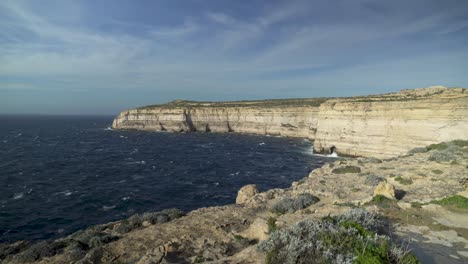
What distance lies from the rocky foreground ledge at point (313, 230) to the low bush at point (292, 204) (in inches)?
2.3

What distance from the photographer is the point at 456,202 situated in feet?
44.5

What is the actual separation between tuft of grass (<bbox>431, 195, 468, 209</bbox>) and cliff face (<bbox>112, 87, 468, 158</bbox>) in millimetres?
29484

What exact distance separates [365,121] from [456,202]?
39069mm

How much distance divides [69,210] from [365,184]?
24648 mm

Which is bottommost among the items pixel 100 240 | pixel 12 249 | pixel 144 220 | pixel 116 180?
pixel 116 180

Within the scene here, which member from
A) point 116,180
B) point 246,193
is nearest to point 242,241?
point 246,193

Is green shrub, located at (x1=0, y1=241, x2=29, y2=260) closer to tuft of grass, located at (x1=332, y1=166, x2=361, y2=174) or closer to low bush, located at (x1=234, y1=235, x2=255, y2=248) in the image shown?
low bush, located at (x1=234, y1=235, x2=255, y2=248)

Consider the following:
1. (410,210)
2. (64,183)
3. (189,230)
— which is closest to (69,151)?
(64,183)

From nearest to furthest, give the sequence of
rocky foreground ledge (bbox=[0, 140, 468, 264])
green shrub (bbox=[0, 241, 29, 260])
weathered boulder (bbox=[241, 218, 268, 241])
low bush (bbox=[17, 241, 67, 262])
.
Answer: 1. rocky foreground ledge (bbox=[0, 140, 468, 264])
2. weathered boulder (bbox=[241, 218, 268, 241])
3. low bush (bbox=[17, 241, 67, 262])
4. green shrub (bbox=[0, 241, 29, 260])

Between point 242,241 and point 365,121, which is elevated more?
point 365,121

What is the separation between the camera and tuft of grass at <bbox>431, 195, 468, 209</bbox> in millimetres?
13261

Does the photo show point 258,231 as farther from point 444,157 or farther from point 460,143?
point 460,143

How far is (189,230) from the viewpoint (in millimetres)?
14320

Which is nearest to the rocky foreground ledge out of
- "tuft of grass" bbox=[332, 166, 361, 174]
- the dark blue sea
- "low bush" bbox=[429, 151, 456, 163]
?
"low bush" bbox=[429, 151, 456, 163]
